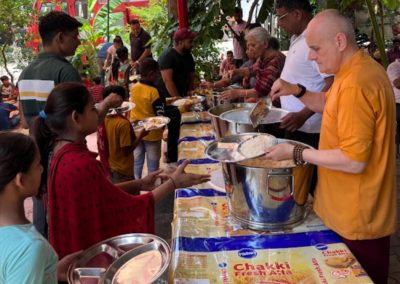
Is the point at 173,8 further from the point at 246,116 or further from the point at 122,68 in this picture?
the point at 246,116

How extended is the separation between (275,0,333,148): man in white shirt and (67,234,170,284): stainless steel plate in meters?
1.14

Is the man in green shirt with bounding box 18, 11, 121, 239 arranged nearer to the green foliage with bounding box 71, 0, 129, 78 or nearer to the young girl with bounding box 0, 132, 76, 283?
the young girl with bounding box 0, 132, 76, 283

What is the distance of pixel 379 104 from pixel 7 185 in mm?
1120

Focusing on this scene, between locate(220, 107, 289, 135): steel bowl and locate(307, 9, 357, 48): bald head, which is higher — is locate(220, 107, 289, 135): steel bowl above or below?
below

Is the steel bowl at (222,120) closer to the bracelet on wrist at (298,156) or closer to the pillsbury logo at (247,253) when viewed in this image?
the bracelet on wrist at (298,156)

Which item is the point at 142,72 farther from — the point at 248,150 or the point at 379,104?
the point at 379,104

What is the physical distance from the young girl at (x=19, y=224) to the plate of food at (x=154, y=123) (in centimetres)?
209

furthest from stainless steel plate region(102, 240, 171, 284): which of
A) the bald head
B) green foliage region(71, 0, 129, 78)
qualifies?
green foliage region(71, 0, 129, 78)

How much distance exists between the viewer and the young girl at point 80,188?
1.48 meters

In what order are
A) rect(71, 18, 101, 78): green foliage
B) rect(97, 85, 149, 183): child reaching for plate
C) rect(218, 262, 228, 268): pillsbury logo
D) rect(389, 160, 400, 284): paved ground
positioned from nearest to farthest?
1. rect(218, 262, 228, 268): pillsbury logo
2. rect(389, 160, 400, 284): paved ground
3. rect(97, 85, 149, 183): child reaching for plate
4. rect(71, 18, 101, 78): green foliage

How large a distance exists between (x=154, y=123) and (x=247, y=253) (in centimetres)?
208

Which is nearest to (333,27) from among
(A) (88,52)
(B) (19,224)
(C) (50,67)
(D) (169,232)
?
(B) (19,224)

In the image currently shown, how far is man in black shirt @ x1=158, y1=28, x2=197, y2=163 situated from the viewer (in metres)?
4.00

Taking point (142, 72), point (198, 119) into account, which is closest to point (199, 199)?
point (198, 119)
